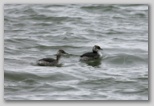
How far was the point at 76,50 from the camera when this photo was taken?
14.4 metres

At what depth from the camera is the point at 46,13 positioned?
46.6ft

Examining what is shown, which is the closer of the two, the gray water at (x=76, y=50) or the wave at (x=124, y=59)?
the gray water at (x=76, y=50)

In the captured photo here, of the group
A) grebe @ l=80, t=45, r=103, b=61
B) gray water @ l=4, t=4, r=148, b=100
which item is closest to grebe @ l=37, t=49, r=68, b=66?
gray water @ l=4, t=4, r=148, b=100

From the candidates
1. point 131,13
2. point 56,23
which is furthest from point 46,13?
point 131,13

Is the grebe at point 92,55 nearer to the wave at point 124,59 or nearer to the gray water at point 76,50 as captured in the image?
the gray water at point 76,50

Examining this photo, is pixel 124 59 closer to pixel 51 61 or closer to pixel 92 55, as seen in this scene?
pixel 92 55

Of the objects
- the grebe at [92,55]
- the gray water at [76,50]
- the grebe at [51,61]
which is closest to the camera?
the gray water at [76,50]

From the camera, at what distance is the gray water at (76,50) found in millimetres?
13680

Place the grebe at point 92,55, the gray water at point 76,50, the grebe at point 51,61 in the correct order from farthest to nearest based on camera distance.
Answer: the grebe at point 92,55 < the grebe at point 51,61 < the gray water at point 76,50

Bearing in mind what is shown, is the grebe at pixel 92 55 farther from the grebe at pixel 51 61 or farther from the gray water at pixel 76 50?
the grebe at pixel 51 61

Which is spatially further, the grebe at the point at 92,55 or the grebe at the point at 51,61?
the grebe at the point at 92,55

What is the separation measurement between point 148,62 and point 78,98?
103 centimetres

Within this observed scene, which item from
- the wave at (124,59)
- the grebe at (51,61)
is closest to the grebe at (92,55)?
the wave at (124,59)

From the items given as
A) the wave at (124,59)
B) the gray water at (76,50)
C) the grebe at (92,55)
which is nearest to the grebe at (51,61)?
the gray water at (76,50)
